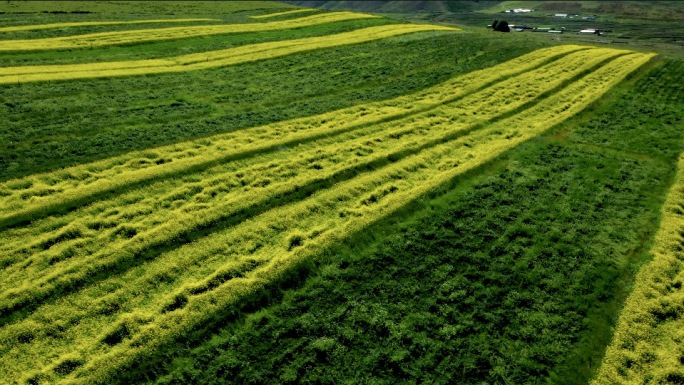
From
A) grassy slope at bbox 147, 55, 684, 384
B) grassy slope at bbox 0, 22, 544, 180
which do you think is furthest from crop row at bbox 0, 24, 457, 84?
grassy slope at bbox 147, 55, 684, 384

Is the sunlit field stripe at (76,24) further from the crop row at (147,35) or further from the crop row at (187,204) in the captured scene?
the crop row at (187,204)

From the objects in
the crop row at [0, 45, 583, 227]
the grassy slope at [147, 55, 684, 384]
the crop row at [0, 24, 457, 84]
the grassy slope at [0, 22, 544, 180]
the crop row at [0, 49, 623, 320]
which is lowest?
the grassy slope at [147, 55, 684, 384]

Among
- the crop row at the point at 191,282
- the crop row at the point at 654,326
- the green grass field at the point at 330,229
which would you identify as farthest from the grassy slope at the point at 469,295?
the crop row at the point at 191,282

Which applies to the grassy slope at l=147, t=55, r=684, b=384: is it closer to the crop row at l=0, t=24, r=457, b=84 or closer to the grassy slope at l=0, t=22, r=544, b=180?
the grassy slope at l=0, t=22, r=544, b=180

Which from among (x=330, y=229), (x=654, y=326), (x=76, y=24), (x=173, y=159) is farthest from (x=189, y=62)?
(x=654, y=326)

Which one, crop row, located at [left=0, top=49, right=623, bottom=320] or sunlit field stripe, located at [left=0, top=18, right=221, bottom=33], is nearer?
crop row, located at [left=0, top=49, right=623, bottom=320]

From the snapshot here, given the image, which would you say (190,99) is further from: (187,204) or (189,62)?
(187,204)

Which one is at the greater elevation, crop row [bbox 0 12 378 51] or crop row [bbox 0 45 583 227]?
crop row [bbox 0 12 378 51]
